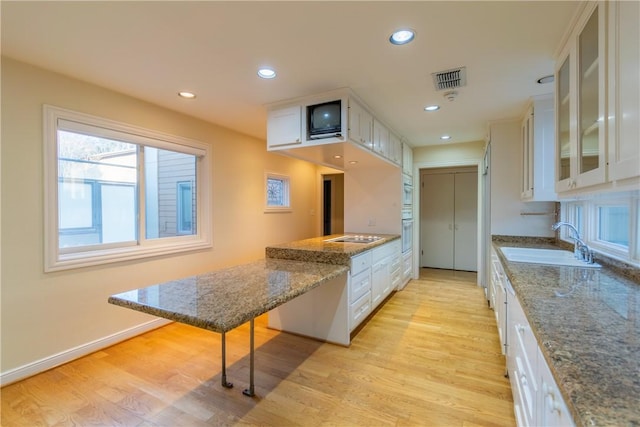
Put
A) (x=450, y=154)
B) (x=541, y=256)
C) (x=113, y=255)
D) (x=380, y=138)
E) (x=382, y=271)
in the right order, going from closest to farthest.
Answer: (x=541, y=256) < (x=113, y=255) < (x=380, y=138) < (x=382, y=271) < (x=450, y=154)

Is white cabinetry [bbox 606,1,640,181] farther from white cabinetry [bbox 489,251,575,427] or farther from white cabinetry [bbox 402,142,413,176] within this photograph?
white cabinetry [bbox 402,142,413,176]

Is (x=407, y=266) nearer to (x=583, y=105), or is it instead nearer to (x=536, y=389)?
(x=583, y=105)

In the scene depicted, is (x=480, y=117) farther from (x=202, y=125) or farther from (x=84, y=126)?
(x=84, y=126)

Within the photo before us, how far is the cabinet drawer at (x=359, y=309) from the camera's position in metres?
2.87

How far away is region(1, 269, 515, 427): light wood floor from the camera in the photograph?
185cm

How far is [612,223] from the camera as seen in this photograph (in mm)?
2092

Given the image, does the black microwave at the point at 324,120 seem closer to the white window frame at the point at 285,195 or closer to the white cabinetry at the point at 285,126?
the white cabinetry at the point at 285,126

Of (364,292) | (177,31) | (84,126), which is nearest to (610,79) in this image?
(177,31)

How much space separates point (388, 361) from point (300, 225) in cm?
349

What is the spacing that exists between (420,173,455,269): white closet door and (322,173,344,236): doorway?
1.83 m

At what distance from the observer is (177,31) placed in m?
→ 1.82

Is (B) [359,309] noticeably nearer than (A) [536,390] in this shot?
No

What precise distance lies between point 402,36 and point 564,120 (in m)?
1.21

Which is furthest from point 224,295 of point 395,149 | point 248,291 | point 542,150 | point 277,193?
point 277,193
